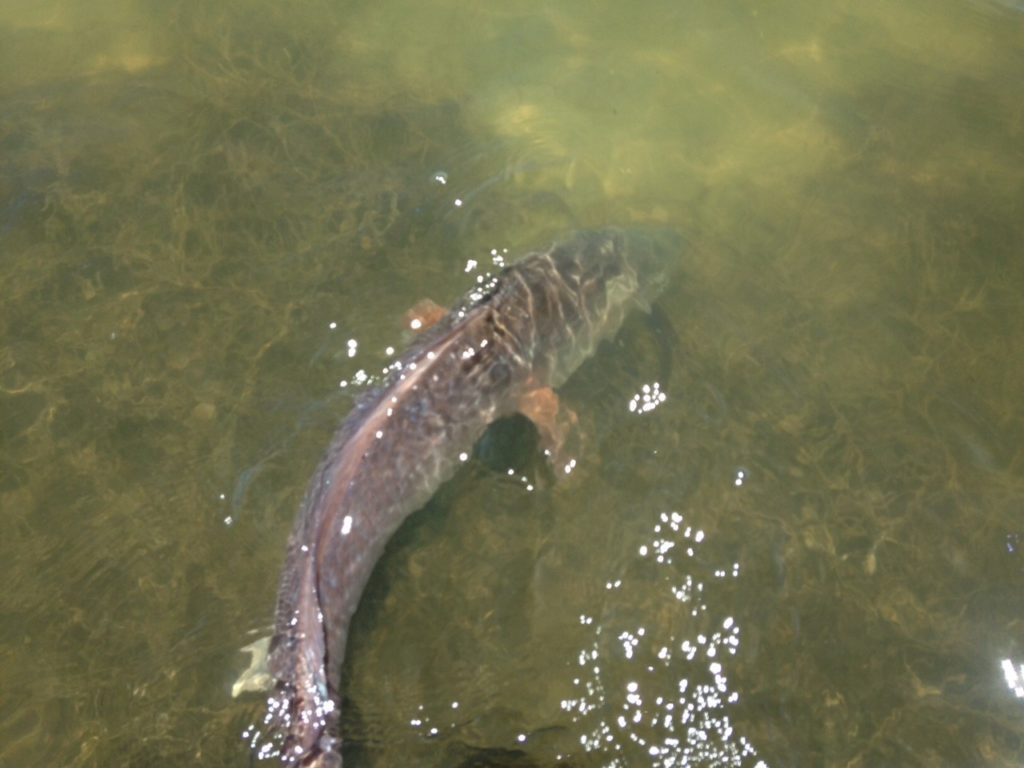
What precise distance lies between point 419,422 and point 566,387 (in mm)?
1081

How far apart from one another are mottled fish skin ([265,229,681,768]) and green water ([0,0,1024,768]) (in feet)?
0.80

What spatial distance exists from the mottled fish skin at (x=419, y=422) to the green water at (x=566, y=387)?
243 millimetres

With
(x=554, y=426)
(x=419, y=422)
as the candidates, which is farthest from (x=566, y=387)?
(x=419, y=422)

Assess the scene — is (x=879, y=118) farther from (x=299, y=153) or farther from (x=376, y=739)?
(x=376, y=739)

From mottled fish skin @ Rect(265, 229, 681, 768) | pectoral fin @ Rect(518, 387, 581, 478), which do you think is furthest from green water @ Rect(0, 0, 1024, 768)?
→ mottled fish skin @ Rect(265, 229, 681, 768)

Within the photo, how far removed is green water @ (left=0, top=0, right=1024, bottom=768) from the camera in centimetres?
477

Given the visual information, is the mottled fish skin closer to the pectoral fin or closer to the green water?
the pectoral fin

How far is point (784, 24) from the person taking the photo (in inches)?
313

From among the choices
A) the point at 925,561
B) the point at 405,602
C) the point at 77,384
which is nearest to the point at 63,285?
the point at 77,384

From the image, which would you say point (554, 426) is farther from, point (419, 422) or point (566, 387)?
point (419, 422)

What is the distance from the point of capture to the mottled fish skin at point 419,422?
4219 millimetres

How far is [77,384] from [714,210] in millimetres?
4093

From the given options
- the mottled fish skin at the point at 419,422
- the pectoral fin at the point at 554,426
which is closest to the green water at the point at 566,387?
the pectoral fin at the point at 554,426

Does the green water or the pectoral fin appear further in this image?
the pectoral fin
